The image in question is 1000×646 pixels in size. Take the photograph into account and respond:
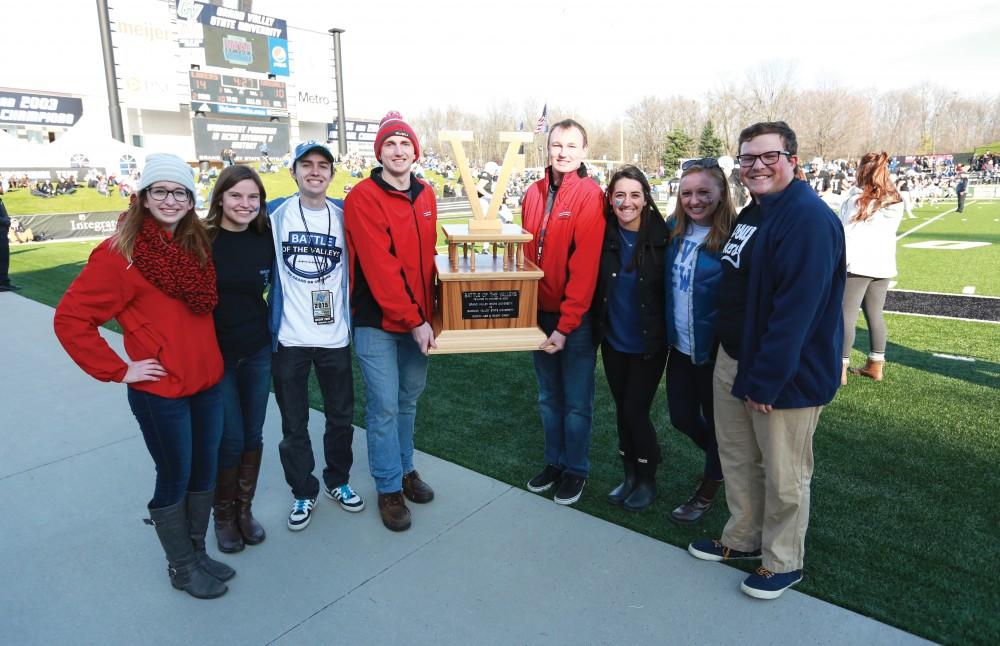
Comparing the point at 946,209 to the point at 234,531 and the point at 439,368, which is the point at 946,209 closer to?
the point at 439,368

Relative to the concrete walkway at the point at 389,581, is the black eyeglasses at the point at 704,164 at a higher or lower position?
higher

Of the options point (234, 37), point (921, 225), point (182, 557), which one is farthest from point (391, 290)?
point (234, 37)

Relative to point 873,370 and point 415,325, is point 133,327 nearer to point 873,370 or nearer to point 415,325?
point 415,325

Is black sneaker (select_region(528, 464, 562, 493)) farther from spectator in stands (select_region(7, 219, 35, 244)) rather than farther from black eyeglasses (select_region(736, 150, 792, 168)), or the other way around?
spectator in stands (select_region(7, 219, 35, 244))

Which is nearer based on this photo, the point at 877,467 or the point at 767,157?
the point at 767,157

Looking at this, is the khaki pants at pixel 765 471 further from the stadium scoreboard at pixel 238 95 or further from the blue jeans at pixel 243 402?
the stadium scoreboard at pixel 238 95

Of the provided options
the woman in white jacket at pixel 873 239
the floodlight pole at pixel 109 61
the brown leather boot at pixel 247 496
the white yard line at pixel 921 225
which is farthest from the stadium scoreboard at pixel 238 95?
the brown leather boot at pixel 247 496

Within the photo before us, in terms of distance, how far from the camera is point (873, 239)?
5.41 metres

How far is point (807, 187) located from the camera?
2.50m

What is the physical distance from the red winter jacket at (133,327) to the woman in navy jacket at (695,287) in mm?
2258

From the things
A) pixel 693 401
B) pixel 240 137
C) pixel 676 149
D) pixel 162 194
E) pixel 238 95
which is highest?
pixel 238 95

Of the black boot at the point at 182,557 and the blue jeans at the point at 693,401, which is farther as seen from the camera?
the blue jeans at the point at 693,401

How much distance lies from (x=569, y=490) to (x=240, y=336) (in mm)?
2007

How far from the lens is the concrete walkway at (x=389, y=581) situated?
257 cm
